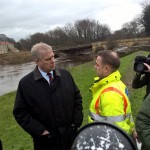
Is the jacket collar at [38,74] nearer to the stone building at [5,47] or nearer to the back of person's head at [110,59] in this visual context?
the back of person's head at [110,59]

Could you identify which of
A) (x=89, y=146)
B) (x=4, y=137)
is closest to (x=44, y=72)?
(x=89, y=146)

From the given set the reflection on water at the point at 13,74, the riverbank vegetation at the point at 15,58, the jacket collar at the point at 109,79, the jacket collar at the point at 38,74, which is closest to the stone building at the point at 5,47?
the riverbank vegetation at the point at 15,58

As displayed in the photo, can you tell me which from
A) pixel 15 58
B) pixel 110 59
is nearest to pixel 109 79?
pixel 110 59

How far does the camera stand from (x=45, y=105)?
371 centimetres

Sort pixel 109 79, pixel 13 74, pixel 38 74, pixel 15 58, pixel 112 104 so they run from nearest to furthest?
pixel 112 104, pixel 109 79, pixel 38 74, pixel 13 74, pixel 15 58

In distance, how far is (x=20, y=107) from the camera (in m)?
3.77

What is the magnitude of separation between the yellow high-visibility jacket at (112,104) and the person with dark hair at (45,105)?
835mm

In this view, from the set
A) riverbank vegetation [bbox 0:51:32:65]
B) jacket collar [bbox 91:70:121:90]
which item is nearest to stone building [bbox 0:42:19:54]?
riverbank vegetation [bbox 0:51:32:65]

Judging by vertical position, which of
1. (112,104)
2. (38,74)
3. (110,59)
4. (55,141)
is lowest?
(55,141)

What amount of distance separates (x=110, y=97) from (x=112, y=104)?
0.07m

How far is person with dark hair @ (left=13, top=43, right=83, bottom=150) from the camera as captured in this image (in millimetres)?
3740

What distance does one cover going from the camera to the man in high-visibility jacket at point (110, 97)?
277cm

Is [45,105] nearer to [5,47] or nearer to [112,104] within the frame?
[112,104]

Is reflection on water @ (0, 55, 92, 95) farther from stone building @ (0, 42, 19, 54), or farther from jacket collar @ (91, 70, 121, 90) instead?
stone building @ (0, 42, 19, 54)
